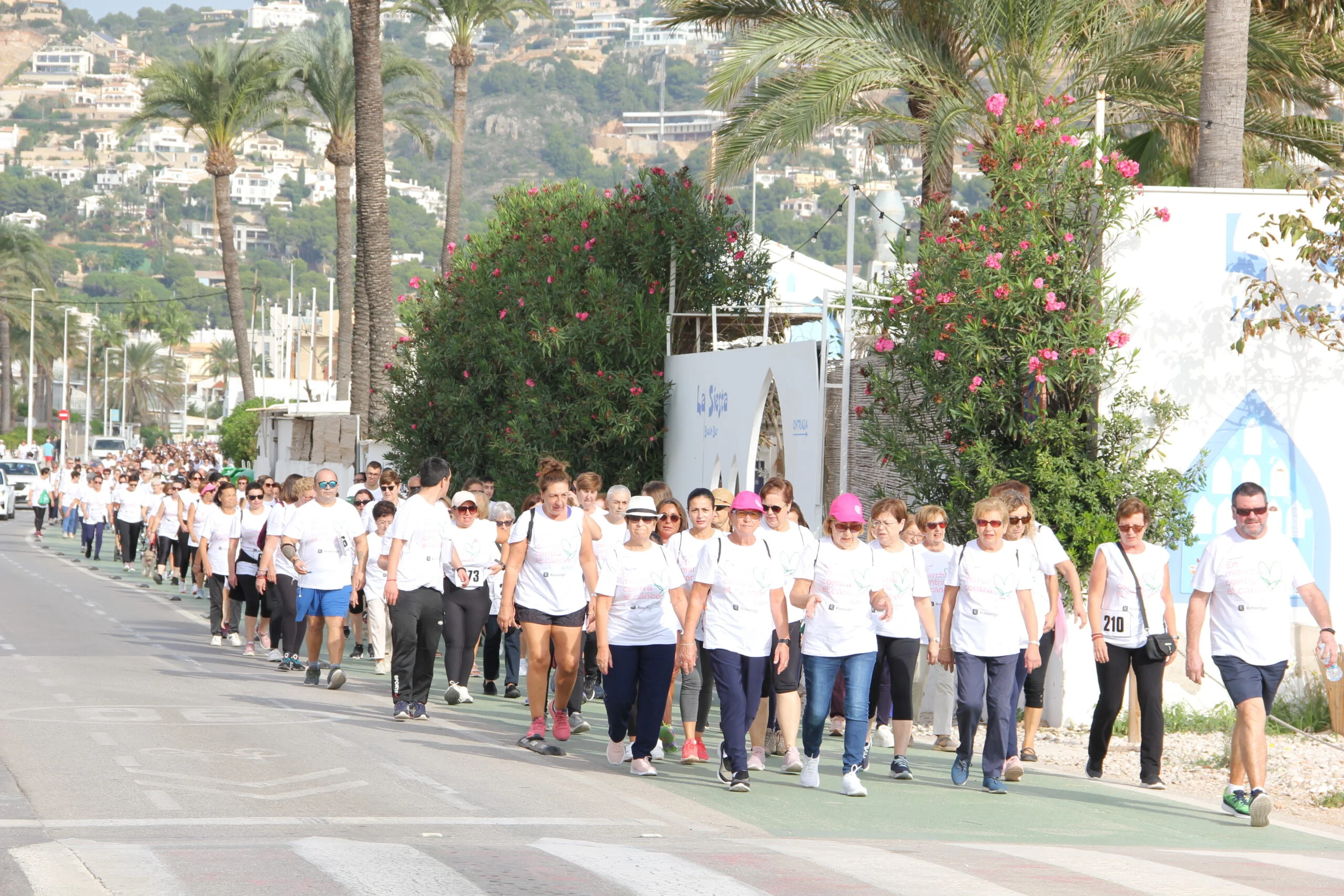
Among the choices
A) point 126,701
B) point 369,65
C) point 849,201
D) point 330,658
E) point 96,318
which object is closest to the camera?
point 126,701

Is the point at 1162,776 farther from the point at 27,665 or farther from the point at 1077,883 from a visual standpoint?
the point at 27,665

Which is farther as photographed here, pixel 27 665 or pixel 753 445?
pixel 753 445

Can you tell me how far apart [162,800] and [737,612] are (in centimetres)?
336

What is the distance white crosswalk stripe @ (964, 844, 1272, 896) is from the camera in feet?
24.2

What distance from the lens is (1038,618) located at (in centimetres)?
1064

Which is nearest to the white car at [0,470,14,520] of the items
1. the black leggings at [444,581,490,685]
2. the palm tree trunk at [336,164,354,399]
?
the palm tree trunk at [336,164,354,399]

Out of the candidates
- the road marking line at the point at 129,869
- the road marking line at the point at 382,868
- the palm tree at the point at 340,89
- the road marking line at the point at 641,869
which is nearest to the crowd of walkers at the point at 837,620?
the road marking line at the point at 641,869

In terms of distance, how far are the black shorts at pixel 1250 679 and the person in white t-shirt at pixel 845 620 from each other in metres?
1.92

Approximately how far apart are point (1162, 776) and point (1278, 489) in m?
3.51

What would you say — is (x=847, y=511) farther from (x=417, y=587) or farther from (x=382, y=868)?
(x=417, y=587)

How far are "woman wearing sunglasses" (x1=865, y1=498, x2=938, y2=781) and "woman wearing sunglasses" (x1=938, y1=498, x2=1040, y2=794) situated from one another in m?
0.17

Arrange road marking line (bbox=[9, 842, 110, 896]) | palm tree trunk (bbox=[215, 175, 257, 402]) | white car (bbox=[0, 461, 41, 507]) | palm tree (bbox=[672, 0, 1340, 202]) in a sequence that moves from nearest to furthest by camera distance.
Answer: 1. road marking line (bbox=[9, 842, 110, 896])
2. palm tree (bbox=[672, 0, 1340, 202])
3. palm tree trunk (bbox=[215, 175, 257, 402])
4. white car (bbox=[0, 461, 41, 507])

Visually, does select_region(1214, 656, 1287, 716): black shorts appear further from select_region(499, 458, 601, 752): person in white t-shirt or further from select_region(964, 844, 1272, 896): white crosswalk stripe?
select_region(499, 458, 601, 752): person in white t-shirt

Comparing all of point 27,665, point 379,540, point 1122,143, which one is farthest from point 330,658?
point 1122,143
